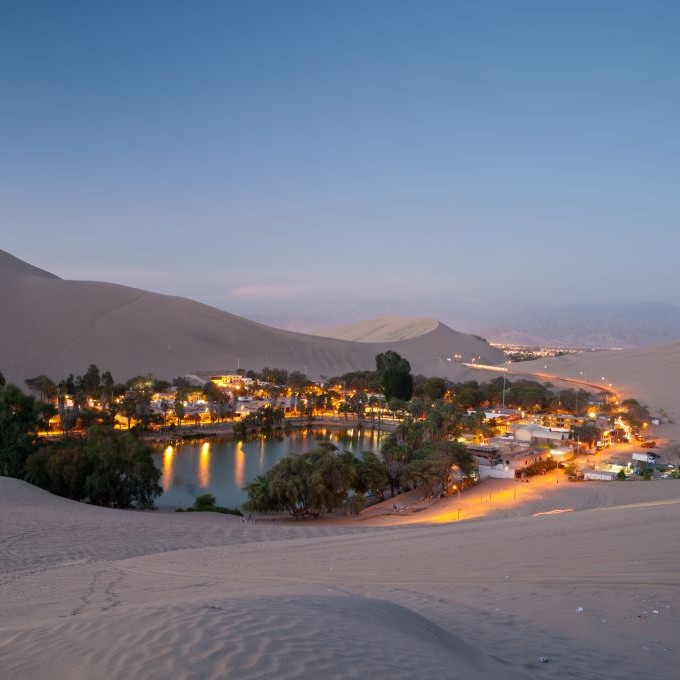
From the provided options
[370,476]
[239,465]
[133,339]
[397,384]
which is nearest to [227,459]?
[239,465]

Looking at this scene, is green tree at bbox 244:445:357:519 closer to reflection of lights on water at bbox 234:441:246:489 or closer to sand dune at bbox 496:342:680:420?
reflection of lights on water at bbox 234:441:246:489

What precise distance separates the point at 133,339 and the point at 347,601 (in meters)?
71.2

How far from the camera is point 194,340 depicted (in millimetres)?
78562

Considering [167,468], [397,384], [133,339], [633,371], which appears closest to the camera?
[167,468]

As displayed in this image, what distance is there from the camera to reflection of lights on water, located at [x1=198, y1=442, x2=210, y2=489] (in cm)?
2453

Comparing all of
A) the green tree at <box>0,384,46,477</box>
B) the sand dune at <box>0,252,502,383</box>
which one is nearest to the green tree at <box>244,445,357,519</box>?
the green tree at <box>0,384,46,477</box>

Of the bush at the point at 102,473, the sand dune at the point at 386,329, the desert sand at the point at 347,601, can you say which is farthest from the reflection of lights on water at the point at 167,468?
the sand dune at the point at 386,329

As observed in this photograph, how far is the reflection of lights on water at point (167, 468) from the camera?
78.6ft

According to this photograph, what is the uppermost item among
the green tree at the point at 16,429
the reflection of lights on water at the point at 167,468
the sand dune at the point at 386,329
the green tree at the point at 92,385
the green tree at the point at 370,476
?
the sand dune at the point at 386,329

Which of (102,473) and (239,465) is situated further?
(239,465)

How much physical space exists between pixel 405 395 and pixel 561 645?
44.5m

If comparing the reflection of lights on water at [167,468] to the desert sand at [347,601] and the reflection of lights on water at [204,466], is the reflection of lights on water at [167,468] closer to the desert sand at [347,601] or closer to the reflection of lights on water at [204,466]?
the reflection of lights on water at [204,466]

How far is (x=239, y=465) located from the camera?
1111 inches

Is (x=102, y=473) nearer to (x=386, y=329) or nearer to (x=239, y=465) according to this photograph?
(x=239, y=465)
